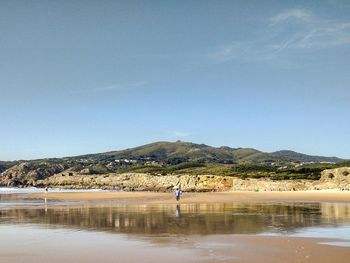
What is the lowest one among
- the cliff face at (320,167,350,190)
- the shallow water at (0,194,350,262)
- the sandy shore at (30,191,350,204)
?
the sandy shore at (30,191,350,204)

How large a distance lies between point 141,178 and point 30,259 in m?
118

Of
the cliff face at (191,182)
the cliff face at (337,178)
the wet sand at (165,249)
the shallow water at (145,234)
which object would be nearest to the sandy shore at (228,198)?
the cliff face at (337,178)

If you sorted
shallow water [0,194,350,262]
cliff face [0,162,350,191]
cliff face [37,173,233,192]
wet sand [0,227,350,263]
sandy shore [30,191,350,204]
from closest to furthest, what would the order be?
wet sand [0,227,350,263] < shallow water [0,194,350,262] < sandy shore [30,191,350,204] < cliff face [0,162,350,191] < cliff face [37,173,233,192]

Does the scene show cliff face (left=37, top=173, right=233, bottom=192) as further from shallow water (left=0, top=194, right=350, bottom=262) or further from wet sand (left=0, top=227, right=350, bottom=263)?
wet sand (left=0, top=227, right=350, bottom=263)

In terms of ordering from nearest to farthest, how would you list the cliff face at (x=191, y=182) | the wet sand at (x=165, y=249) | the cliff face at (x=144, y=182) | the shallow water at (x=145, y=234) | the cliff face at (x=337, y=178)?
the wet sand at (x=165, y=249) < the shallow water at (x=145, y=234) < the cliff face at (x=337, y=178) < the cliff face at (x=191, y=182) < the cliff face at (x=144, y=182)

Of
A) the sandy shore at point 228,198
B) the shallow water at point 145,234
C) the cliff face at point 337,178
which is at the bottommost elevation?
the sandy shore at point 228,198

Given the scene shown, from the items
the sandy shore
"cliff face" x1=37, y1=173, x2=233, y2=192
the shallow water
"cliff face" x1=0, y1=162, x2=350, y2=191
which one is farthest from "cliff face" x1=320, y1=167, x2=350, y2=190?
the shallow water

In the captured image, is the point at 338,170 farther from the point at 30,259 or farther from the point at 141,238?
the point at 30,259

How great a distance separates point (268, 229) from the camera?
2192 cm

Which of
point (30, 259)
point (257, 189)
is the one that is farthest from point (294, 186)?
point (30, 259)

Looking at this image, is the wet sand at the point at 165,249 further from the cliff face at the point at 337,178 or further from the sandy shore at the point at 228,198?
the cliff face at the point at 337,178

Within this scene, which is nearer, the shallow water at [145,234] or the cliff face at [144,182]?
the shallow water at [145,234]

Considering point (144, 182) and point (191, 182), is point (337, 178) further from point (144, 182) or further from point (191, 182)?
point (144, 182)

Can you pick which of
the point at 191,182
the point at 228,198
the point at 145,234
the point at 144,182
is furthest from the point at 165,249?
the point at 144,182
